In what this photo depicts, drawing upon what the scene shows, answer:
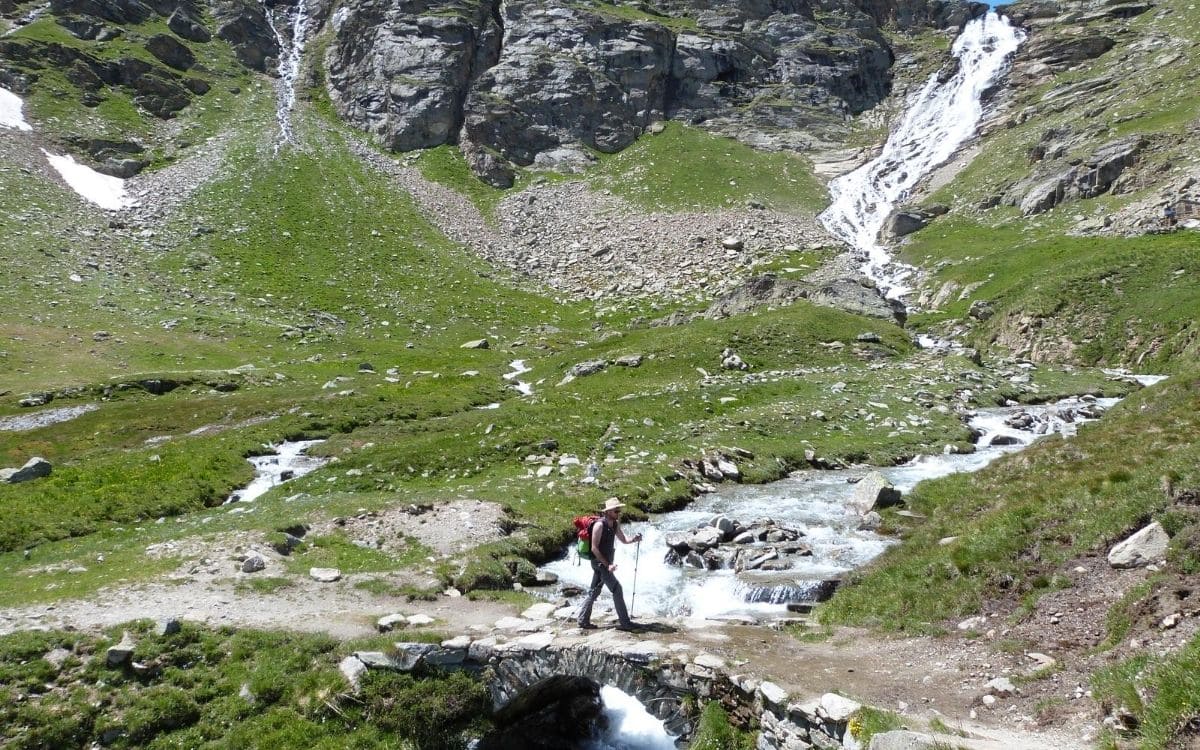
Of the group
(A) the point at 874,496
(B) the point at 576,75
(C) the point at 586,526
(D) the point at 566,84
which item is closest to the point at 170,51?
(D) the point at 566,84

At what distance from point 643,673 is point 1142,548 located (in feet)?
31.7

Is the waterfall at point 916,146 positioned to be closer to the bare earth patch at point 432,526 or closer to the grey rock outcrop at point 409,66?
the bare earth patch at point 432,526

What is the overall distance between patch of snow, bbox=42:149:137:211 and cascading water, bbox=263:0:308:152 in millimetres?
23630

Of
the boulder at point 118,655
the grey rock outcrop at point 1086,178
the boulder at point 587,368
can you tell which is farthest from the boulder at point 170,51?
the grey rock outcrop at point 1086,178

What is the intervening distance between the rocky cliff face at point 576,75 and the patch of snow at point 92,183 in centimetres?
4206

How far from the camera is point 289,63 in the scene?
13200cm

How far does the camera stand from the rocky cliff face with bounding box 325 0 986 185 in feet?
378

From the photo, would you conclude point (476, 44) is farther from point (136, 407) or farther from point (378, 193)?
point (136, 407)

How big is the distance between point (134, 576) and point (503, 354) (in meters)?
44.4

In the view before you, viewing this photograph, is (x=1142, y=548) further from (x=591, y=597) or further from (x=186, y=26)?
(x=186, y=26)

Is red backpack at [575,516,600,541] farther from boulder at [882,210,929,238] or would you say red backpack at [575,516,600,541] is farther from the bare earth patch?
boulder at [882,210,929,238]

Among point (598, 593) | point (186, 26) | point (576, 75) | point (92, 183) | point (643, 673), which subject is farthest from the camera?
point (186, 26)

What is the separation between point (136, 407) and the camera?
42156 mm

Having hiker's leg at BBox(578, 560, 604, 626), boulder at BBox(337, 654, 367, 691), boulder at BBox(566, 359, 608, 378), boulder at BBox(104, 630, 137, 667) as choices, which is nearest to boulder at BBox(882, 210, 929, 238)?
boulder at BBox(566, 359, 608, 378)
